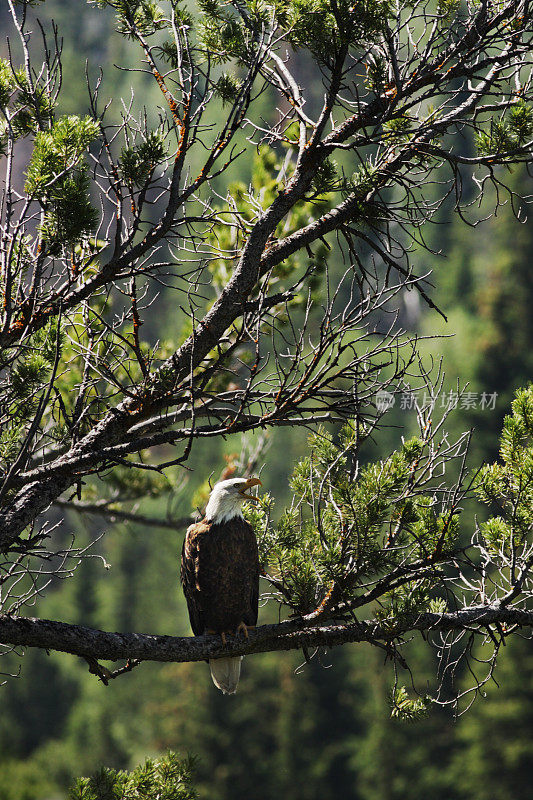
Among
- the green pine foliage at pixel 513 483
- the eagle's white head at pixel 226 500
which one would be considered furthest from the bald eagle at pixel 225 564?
the green pine foliage at pixel 513 483

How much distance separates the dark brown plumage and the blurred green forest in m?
12.1

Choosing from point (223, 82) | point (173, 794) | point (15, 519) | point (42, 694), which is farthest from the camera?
point (42, 694)

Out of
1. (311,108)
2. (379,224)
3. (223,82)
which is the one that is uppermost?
Result: (311,108)

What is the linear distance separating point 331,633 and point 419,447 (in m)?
0.80

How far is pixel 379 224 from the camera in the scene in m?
3.09

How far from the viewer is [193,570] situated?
4.04 m

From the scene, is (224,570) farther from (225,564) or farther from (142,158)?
(142,158)

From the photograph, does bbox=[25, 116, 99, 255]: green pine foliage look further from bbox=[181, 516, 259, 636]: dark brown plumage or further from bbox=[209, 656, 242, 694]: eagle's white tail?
bbox=[209, 656, 242, 694]: eagle's white tail

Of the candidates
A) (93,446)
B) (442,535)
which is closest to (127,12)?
(93,446)

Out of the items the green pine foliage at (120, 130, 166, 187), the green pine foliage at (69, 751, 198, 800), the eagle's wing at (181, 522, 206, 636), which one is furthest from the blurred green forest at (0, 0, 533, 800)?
the green pine foliage at (120, 130, 166, 187)

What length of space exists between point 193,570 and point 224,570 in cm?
21

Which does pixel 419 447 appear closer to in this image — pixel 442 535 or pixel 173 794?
pixel 442 535

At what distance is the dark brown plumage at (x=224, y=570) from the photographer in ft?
12.7

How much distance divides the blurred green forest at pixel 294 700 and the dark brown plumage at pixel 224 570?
39.5ft
